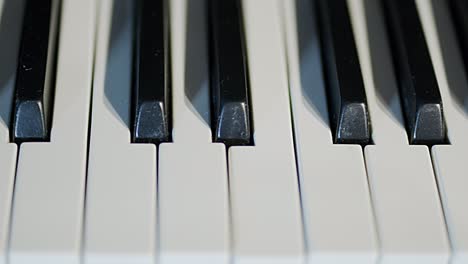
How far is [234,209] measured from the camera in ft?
2.57

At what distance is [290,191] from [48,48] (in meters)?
0.29

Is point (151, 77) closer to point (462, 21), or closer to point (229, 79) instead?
point (229, 79)

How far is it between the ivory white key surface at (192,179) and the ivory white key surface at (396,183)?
15cm

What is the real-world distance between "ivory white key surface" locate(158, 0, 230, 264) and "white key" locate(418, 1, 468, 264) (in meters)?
0.21

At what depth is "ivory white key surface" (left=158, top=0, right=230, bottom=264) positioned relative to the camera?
2.50 feet

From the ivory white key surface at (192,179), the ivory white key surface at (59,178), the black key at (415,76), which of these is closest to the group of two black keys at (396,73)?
the black key at (415,76)

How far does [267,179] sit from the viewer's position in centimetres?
81

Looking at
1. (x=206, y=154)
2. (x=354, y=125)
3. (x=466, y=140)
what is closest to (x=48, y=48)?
(x=206, y=154)

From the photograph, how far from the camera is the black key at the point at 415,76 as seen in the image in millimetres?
830

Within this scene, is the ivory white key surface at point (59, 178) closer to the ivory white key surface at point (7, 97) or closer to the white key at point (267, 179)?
the ivory white key surface at point (7, 97)

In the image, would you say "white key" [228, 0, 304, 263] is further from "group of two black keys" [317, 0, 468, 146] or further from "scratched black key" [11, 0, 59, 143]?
"scratched black key" [11, 0, 59, 143]

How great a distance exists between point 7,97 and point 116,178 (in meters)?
0.14

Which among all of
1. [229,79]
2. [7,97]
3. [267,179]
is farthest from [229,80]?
[7,97]

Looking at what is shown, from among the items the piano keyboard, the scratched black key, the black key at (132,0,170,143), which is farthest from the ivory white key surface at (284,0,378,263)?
the scratched black key
